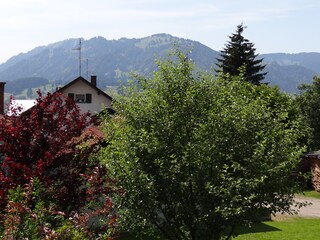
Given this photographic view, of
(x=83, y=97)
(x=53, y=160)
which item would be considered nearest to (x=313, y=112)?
(x=83, y=97)

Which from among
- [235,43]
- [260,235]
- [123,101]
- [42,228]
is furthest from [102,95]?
[42,228]

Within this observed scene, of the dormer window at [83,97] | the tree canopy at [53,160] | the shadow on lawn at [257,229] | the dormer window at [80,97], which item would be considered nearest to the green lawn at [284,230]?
the shadow on lawn at [257,229]

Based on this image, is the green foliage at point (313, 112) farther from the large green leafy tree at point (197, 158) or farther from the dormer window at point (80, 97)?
the large green leafy tree at point (197, 158)

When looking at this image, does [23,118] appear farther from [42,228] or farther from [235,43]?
[235,43]

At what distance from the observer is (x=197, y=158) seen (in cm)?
1105

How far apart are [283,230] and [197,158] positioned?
14488 mm

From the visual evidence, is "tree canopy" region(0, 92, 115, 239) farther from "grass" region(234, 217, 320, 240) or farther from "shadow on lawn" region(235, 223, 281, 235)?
"shadow on lawn" region(235, 223, 281, 235)

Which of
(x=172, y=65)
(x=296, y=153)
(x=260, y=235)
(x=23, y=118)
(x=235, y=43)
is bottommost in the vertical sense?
(x=260, y=235)

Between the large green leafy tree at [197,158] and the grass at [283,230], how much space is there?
10.0 metres

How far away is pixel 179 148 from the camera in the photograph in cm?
1140

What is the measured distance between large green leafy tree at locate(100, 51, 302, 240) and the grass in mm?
10029

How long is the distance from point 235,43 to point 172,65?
46081 mm

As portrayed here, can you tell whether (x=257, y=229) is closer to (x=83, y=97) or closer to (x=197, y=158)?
(x=197, y=158)

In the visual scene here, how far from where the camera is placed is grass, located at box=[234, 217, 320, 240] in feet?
70.5
